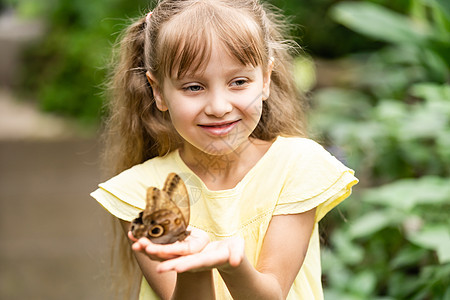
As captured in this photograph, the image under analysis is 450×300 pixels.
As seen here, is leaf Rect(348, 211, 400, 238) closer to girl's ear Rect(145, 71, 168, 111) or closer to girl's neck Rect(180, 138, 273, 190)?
girl's neck Rect(180, 138, 273, 190)

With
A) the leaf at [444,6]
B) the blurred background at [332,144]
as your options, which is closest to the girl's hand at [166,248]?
the blurred background at [332,144]

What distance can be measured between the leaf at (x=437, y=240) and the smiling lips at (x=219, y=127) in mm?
1067

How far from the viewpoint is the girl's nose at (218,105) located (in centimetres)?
163

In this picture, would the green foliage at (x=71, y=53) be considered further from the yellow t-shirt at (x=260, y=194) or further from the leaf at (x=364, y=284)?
the yellow t-shirt at (x=260, y=194)

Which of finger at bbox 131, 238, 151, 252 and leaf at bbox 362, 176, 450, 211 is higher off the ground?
finger at bbox 131, 238, 151, 252

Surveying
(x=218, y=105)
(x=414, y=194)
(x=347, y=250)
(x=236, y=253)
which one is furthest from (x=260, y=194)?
(x=347, y=250)

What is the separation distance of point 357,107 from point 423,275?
210cm

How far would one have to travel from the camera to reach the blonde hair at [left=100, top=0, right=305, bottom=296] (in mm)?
1663

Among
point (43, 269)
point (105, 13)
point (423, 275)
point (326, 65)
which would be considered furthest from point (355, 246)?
point (105, 13)

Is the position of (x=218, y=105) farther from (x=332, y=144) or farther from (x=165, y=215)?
(x=332, y=144)

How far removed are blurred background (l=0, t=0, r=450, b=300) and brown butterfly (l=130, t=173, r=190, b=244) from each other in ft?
2.65

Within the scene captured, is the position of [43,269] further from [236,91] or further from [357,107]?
[236,91]

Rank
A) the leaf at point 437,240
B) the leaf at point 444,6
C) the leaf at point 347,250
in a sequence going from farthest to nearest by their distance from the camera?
the leaf at point 444,6
the leaf at point 347,250
the leaf at point 437,240

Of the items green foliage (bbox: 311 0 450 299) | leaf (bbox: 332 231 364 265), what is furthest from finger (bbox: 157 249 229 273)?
leaf (bbox: 332 231 364 265)
